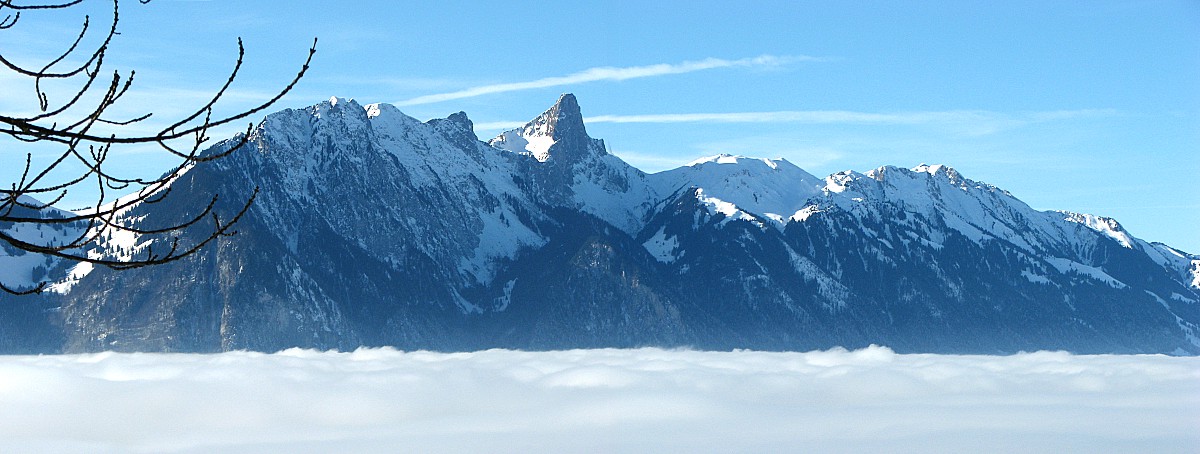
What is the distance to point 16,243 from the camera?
44.2ft

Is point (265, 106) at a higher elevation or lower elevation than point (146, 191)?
higher

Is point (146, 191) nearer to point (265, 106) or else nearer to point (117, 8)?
point (265, 106)

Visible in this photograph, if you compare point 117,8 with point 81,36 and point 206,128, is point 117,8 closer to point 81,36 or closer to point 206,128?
point 81,36

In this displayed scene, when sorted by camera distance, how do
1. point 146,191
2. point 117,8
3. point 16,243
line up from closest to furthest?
point 16,243 → point 146,191 → point 117,8

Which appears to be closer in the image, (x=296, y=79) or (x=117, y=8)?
(x=296, y=79)

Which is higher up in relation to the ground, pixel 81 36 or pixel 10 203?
pixel 81 36

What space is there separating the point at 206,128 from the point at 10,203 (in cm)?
207

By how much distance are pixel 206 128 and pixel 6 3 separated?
3135mm

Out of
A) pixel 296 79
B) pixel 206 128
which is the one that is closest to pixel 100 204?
pixel 206 128

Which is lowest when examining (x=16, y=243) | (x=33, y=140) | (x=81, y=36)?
(x=16, y=243)

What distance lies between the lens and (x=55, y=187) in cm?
1491

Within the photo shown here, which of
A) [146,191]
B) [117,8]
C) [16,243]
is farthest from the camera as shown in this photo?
[117,8]

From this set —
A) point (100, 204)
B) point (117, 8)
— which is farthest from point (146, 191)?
point (117, 8)

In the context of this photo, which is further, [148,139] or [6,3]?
[6,3]
